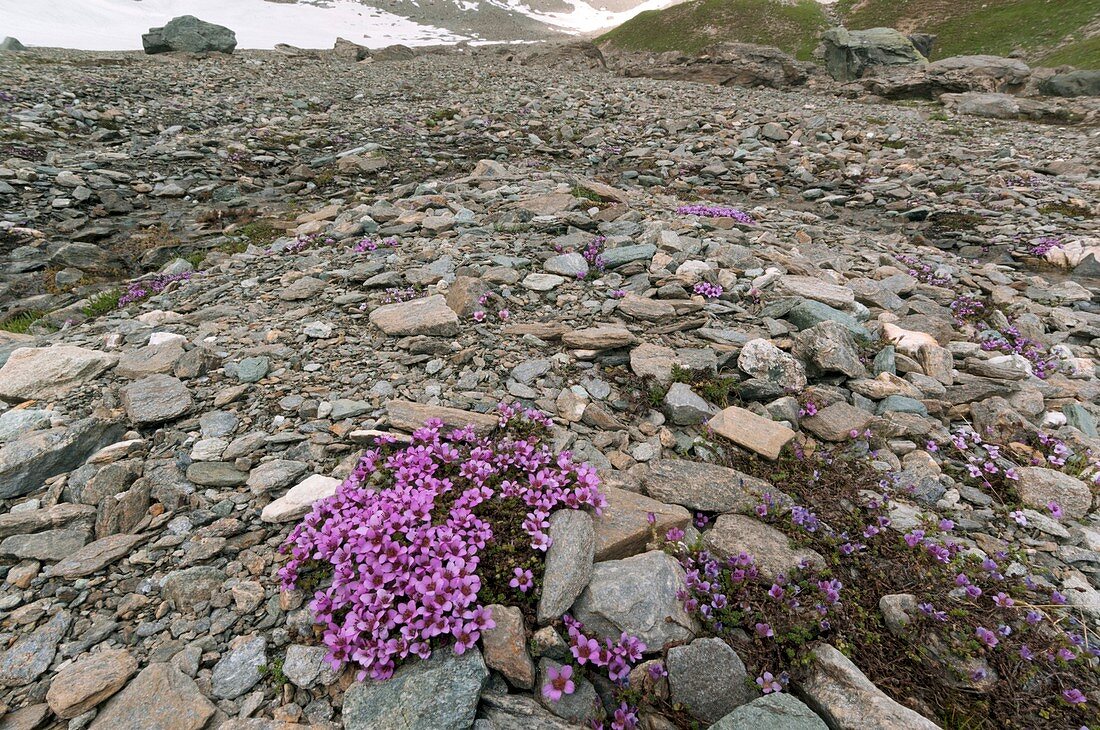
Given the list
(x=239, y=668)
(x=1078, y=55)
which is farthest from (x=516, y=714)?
(x=1078, y=55)

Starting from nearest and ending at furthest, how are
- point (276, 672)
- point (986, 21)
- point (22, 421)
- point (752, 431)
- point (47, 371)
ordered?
point (276, 672), point (22, 421), point (752, 431), point (47, 371), point (986, 21)

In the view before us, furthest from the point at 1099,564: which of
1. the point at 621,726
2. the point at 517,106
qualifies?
the point at 517,106

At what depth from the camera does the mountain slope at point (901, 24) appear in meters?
64.9

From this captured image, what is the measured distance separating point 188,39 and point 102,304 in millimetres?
49745

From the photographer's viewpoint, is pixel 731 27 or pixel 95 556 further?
pixel 731 27

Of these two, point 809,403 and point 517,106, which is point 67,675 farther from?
point 517,106

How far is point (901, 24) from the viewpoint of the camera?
298 feet

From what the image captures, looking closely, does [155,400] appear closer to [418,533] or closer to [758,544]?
[418,533]

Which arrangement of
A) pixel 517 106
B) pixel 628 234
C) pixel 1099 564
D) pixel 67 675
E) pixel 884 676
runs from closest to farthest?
pixel 67 675, pixel 884 676, pixel 1099 564, pixel 628 234, pixel 517 106

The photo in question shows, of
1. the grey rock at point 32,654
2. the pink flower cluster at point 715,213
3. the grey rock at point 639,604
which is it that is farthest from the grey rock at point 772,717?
the pink flower cluster at point 715,213

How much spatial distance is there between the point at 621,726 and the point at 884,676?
1.82 m

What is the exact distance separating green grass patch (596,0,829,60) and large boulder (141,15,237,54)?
78442 millimetres

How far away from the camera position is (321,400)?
223 inches

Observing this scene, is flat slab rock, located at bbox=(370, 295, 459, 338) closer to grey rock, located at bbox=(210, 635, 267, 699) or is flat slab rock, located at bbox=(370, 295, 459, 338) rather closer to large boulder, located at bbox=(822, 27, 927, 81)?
grey rock, located at bbox=(210, 635, 267, 699)
